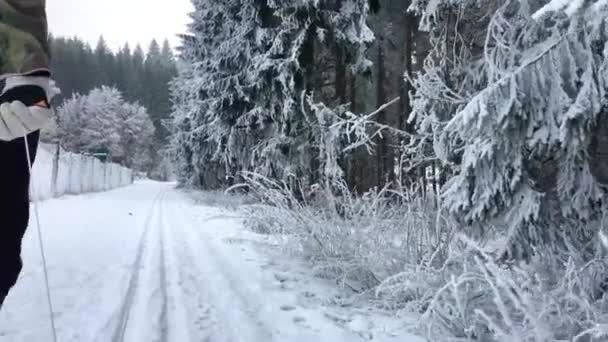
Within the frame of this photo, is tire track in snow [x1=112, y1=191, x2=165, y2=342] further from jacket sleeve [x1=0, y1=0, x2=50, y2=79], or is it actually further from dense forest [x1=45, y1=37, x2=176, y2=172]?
dense forest [x1=45, y1=37, x2=176, y2=172]

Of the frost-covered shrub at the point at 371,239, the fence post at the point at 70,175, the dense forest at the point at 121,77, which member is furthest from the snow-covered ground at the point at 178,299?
the dense forest at the point at 121,77

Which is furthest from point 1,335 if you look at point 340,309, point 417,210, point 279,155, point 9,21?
point 279,155

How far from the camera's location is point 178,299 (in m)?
3.39

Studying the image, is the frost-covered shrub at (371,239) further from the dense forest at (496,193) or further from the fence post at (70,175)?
the fence post at (70,175)

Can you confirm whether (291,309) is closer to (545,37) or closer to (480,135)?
(480,135)

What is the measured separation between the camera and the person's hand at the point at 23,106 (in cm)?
193

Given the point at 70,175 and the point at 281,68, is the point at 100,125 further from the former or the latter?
the point at 281,68

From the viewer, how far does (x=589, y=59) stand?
2896mm

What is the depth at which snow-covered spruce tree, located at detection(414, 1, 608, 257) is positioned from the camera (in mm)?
2912

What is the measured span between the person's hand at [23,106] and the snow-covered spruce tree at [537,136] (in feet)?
7.99

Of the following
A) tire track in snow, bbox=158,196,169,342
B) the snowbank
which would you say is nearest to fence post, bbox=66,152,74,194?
the snowbank

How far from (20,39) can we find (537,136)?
300 centimetres

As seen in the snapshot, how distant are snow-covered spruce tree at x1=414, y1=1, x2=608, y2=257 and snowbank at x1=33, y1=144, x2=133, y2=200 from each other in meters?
7.62

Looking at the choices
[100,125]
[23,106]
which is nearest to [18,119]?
[23,106]
